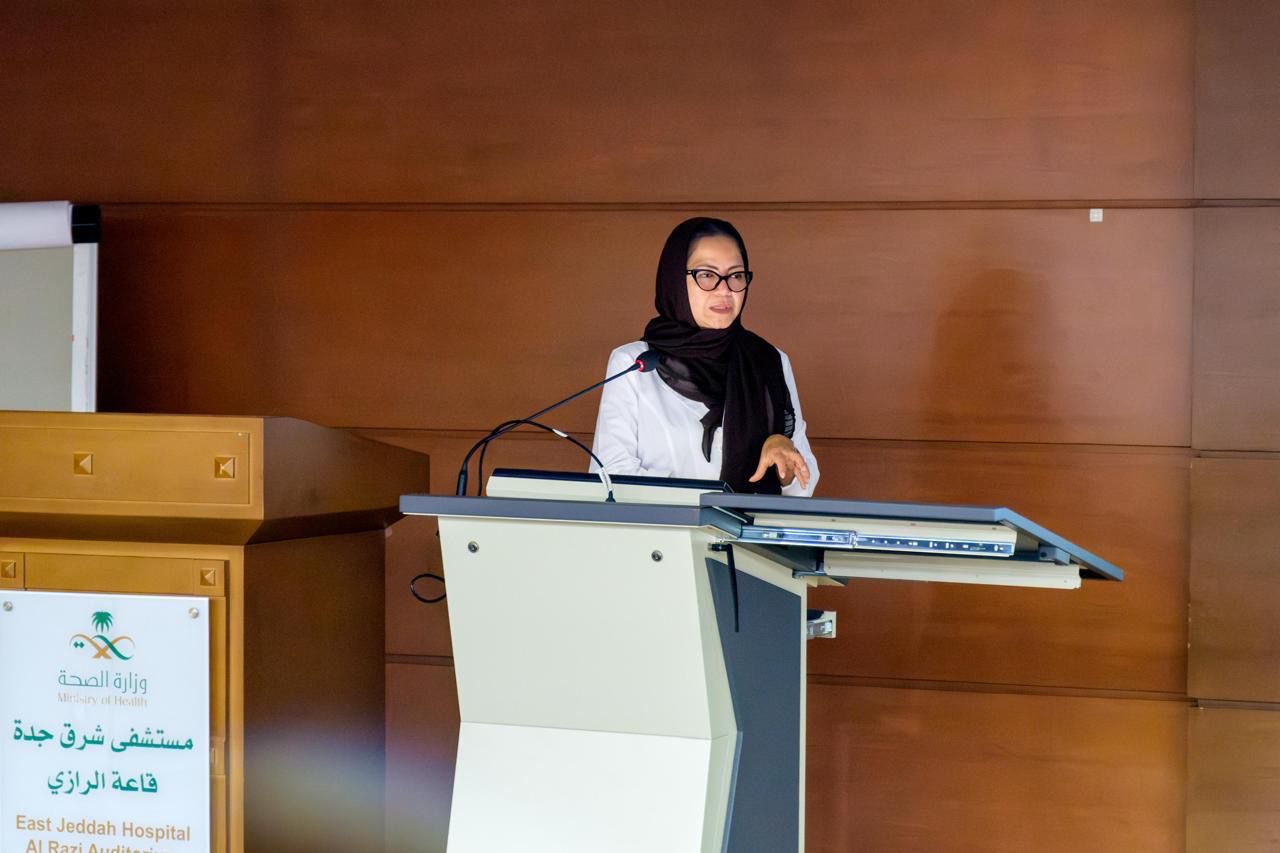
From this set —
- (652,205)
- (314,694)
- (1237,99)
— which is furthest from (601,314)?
(1237,99)

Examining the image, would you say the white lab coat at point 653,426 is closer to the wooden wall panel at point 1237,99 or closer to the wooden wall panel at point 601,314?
the wooden wall panel at point 601,314

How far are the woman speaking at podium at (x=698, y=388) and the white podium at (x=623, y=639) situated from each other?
601 mm

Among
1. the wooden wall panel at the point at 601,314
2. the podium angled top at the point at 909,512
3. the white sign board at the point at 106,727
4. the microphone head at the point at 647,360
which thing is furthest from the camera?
the wooden wall panel at the point at 601,314

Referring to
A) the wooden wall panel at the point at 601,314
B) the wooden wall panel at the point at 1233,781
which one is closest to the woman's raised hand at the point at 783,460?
the wooden wall panel at the point at 601,314

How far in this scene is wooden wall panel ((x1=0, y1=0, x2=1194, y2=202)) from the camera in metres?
3.05

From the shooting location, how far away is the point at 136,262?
11.2 ft

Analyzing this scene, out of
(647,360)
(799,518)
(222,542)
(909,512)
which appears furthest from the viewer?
(222,542)

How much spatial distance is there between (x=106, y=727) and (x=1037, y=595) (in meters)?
2.09

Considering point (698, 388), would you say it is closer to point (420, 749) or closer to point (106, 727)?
point (106, 727)

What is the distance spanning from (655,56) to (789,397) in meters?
1.17

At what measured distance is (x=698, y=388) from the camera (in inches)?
91.9

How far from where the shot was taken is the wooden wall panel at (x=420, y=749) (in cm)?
328

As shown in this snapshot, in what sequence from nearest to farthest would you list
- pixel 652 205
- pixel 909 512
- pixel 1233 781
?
pixel 909 512
pixel 1233 781
pixel 652 205

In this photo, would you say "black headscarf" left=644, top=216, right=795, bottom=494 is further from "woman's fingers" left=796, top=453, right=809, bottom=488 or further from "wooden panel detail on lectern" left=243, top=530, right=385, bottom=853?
"wooden panel detail on lectern" left=243, top=530, right=385, bottom=853
